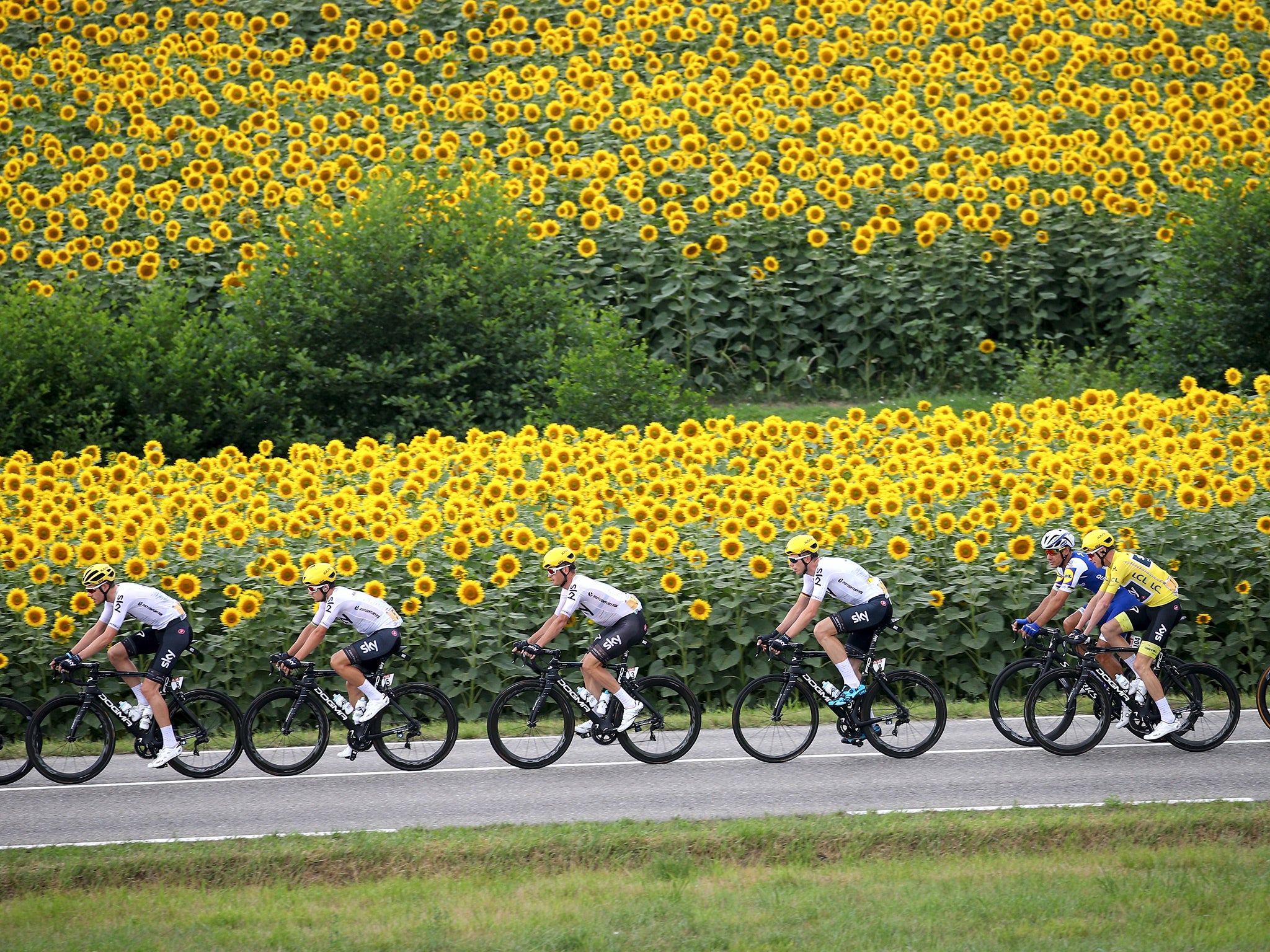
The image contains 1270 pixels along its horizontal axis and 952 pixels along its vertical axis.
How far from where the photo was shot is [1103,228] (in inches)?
961

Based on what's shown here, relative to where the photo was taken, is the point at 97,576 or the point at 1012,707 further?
the point at 1012,707

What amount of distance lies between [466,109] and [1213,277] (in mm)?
15468

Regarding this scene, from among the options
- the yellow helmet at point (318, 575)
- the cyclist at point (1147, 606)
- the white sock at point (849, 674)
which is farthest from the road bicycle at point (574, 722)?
the cyclist at point (1147, 606)

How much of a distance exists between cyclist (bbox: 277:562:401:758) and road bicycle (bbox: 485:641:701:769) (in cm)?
103

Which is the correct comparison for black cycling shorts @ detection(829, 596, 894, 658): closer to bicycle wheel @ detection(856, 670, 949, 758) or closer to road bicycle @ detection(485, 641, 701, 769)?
bicycle wheel @ detection(856, 670, 949, 758)

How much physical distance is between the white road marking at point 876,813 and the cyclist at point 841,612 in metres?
1.73

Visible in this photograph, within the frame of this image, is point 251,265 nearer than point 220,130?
Yes

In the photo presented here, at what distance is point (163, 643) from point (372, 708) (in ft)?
6.16

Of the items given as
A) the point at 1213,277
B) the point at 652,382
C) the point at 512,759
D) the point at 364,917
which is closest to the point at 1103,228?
the point at 1213,277

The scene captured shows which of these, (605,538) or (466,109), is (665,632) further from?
(466,109)

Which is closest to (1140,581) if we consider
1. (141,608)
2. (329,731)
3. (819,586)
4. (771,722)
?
(819,586)

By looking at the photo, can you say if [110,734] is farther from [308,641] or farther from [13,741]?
[308,641]

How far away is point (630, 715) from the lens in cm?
1212

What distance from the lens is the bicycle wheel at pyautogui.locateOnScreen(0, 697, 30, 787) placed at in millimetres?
12070
